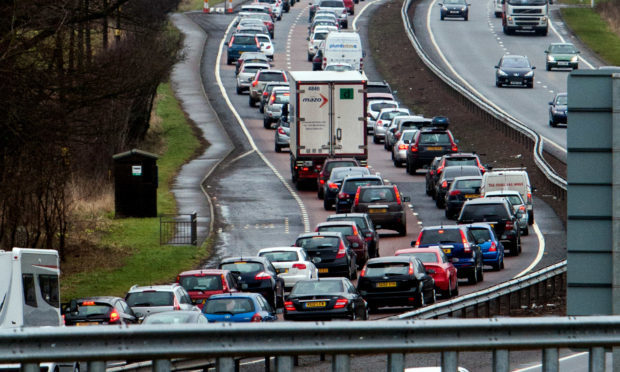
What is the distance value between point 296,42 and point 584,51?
81.2ft

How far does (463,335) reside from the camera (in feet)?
22.7

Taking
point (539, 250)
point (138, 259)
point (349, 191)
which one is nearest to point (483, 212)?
point (539, 250)

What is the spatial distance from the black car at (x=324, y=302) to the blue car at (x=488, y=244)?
10140mm

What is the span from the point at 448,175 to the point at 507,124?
13868 mm

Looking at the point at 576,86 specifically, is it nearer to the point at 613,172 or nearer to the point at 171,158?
the point at 613,172

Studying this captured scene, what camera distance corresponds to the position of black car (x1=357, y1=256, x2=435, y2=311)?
2955 centimetres

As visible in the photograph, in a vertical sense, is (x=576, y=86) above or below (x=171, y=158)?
above

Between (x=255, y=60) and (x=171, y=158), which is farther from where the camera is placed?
(x=255, y=60)

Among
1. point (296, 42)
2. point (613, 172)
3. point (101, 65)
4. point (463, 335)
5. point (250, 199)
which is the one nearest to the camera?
point (463, 335)

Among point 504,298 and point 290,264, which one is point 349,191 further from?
point 504,298

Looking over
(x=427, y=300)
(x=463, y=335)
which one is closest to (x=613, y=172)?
(x=463, y=335)

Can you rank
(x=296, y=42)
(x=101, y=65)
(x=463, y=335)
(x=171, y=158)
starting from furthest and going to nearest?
(x=296, y=42), (x=171, y=158), (x=101, y=65), (x=463, y=335)

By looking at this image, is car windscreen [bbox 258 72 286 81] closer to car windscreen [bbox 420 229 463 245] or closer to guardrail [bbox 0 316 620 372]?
car windscreen [bbox 420 229 463 245]

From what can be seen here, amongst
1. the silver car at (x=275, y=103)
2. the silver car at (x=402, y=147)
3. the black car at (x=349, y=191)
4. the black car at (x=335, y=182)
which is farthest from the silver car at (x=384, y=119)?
the black car at (x=349, y=191)
